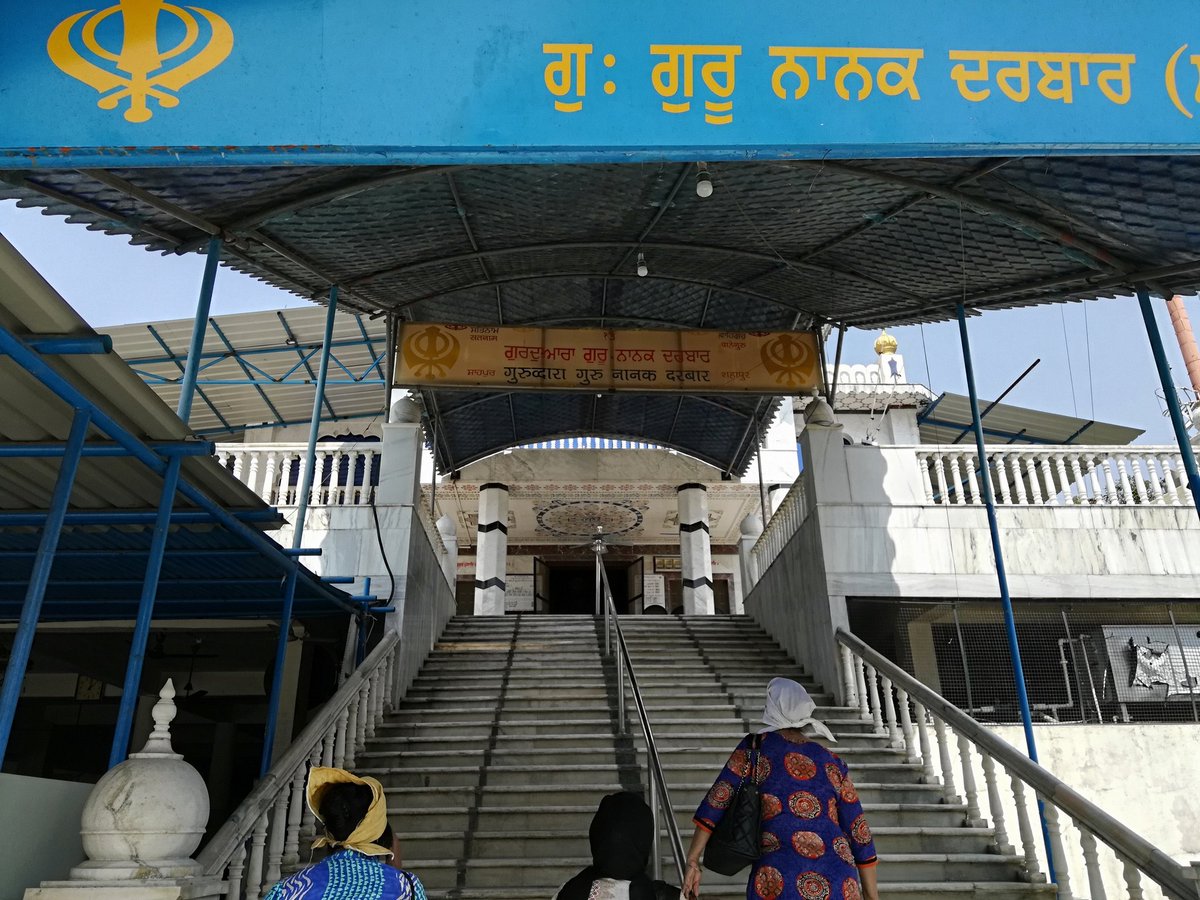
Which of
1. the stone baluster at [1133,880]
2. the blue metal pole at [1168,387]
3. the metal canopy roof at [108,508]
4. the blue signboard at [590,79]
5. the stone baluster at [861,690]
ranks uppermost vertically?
the blue metal pole at [1168,387]

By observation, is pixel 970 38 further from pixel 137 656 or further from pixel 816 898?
pixel 137 656

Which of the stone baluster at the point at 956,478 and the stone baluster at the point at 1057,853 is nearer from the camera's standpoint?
the stone baluster at the point at 1057,853

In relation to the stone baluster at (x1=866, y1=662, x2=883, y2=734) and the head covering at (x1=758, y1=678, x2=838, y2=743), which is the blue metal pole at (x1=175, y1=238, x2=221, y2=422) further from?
the stone baluster at (x1=866, y1=662, x2=883, y2=734)

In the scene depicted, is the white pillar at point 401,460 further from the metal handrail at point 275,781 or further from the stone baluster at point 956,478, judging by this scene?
the stone baluster at point 956,478

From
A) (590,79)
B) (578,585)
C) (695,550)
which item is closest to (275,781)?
(590,79)

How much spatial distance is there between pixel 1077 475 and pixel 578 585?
49.5 ft

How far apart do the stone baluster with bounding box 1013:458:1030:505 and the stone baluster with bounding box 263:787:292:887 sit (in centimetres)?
792

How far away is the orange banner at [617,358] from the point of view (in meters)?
9.98

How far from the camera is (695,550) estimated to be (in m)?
17.4

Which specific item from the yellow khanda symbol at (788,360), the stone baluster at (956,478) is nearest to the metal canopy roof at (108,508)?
the yellow khanda symbol at (788,360)

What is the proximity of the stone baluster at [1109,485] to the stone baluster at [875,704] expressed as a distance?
3.87 metres

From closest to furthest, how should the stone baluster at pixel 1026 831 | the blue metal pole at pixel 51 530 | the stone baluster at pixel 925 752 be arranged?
the blue metal pole at pixel 51 530
the stone baluster at pixel 1026 831
the stone baluster at pixel 925 752

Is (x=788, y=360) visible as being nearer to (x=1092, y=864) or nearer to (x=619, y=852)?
(x=1092, y=864)

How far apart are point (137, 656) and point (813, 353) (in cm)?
782
